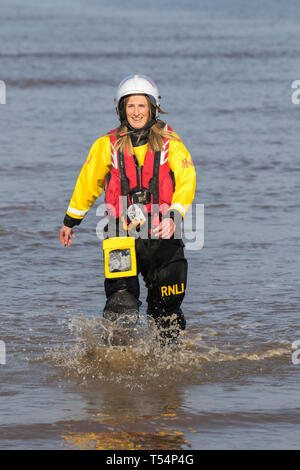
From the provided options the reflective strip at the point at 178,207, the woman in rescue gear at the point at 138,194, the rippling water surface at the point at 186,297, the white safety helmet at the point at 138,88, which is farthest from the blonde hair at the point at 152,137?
the rippling water surface at the point at 186,297

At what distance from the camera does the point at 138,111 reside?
5.77 m

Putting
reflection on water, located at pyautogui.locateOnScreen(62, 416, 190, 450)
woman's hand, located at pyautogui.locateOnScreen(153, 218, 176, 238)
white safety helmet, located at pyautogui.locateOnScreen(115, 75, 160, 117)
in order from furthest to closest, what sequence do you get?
white safety helmet, located at pyautogui.locateOnScreen(115, 75, 160, 117) → woman's hand, located at pyautogui.locateOnScreen(153, 218, 176, 238) → reflection on water, located at pyautogui.locateOnScreen(62, 416, 190, 450)

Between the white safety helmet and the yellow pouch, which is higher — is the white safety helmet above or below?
above

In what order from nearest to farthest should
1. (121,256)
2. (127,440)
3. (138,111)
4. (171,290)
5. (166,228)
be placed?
(127,440)
(166,228)
(121,256)
(138,111)
(171,290)

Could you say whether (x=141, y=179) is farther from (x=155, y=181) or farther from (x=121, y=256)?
(x=121, y=256)

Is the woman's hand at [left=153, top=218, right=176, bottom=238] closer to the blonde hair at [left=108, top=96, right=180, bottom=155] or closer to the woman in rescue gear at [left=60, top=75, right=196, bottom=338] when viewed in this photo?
the woman in rescue gear at [left=60, top=75, right=196, bottom=338]

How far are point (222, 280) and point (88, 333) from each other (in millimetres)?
2021

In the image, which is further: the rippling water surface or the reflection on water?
the rippling water surface

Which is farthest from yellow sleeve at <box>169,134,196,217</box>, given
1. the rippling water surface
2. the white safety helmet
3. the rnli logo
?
the rippling water surface

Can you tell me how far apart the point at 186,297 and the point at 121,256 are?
1.90 metres

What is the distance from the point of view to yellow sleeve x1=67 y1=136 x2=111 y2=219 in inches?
225

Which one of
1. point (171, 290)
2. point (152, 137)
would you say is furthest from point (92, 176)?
point (171, 290)

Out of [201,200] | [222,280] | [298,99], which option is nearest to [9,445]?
[222,280]

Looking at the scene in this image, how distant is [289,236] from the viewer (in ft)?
29.4
